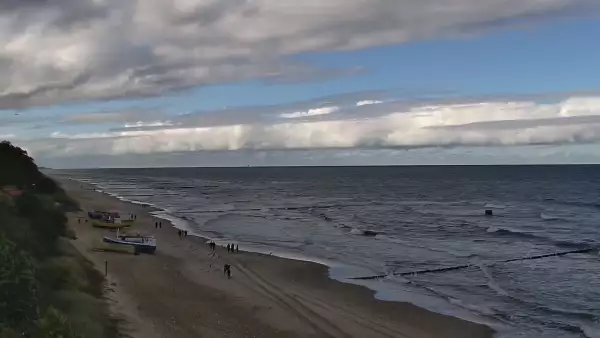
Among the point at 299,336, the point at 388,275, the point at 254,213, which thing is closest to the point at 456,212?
the point at 254,213

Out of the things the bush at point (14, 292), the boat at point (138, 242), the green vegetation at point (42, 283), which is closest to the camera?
the green vegetation at point (42, 283)

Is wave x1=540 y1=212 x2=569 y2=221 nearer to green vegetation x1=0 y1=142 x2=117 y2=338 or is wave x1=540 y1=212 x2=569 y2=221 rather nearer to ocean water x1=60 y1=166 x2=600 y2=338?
ocean water x1=60 y1=166 x2=600 y2=338

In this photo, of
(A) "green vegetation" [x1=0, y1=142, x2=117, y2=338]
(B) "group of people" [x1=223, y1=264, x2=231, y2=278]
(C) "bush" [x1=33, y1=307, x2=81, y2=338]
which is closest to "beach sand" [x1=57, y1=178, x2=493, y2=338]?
(B) "group of people" [x1=223, y1=264, x2=231, y2=278]

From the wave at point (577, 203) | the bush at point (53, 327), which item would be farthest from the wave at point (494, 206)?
the bush at point (53, 327)

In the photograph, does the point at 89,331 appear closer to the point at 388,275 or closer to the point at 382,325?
the point at 382,325

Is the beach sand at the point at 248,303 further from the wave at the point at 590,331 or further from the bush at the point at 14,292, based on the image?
the bush at the point at 14,292

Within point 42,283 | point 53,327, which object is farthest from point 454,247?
point 53,327
